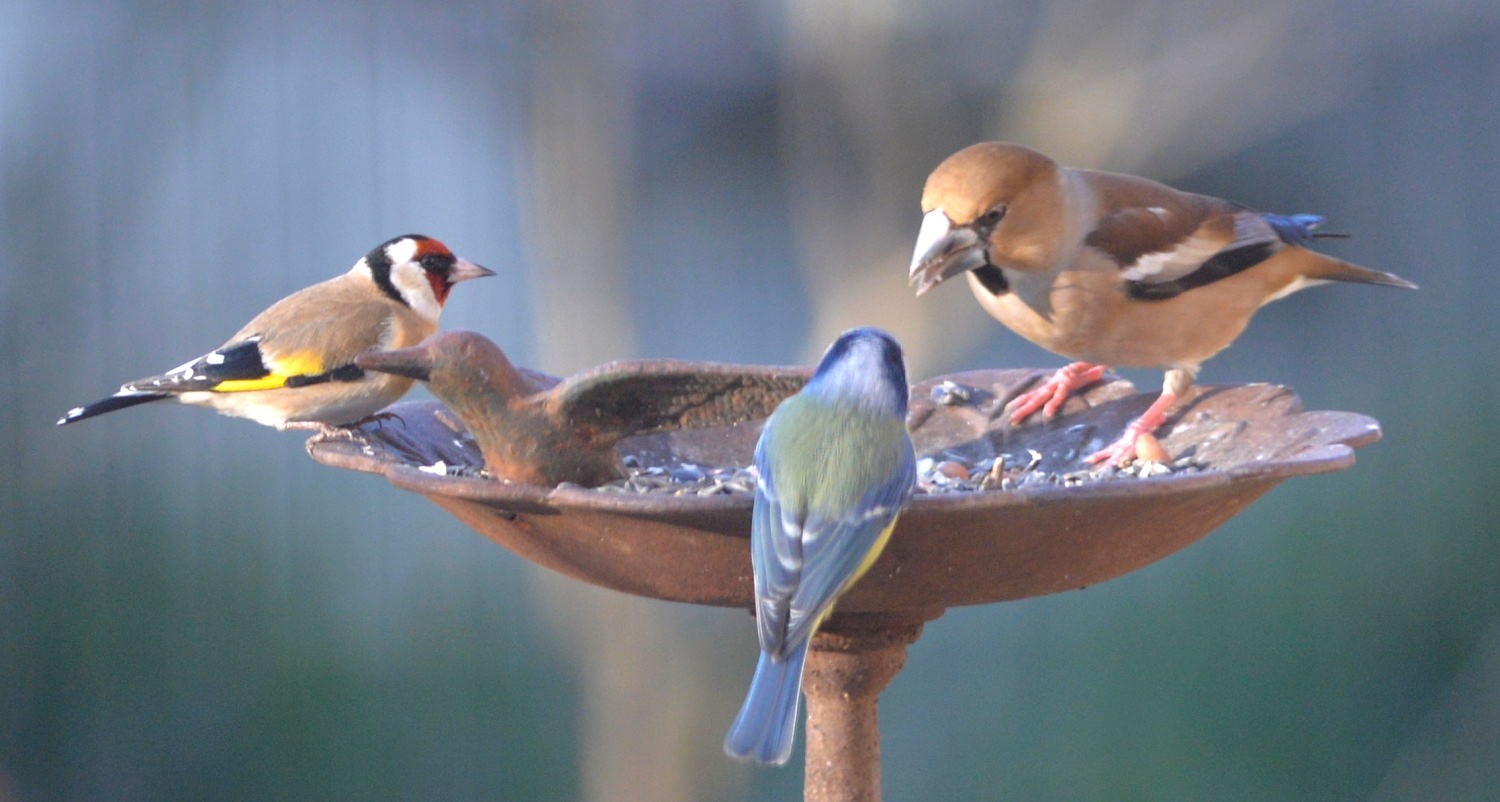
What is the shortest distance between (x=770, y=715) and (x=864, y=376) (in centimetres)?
42

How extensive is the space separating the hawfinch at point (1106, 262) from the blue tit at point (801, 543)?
0.62 meters

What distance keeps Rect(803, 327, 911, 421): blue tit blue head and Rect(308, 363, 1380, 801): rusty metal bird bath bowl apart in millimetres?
87

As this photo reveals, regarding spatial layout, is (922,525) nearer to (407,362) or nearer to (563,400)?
(563,400)

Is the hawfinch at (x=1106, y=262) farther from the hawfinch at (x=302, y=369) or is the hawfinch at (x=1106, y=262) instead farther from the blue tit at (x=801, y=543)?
the hawfinch at (x=302, y=369)

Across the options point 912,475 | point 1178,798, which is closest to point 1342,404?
point 1178,798

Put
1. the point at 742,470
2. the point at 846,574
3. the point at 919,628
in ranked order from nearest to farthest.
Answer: the point at 846,574 < the point at 919,628 < the point at 742,470

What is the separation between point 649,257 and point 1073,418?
57.7 inches

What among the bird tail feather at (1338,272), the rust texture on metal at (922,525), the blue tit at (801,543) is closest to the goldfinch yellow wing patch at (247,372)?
the rust texture on metal at (922,525)

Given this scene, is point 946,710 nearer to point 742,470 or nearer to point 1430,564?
point 1430,564

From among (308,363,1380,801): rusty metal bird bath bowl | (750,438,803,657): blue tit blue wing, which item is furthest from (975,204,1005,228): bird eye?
(750,438,803,657): blue tit blue wing

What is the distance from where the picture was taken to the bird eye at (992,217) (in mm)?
2236

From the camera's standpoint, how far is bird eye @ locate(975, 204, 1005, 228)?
224 centimetres

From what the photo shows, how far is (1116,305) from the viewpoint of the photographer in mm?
2412

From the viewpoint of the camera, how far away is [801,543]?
1.52 meters
